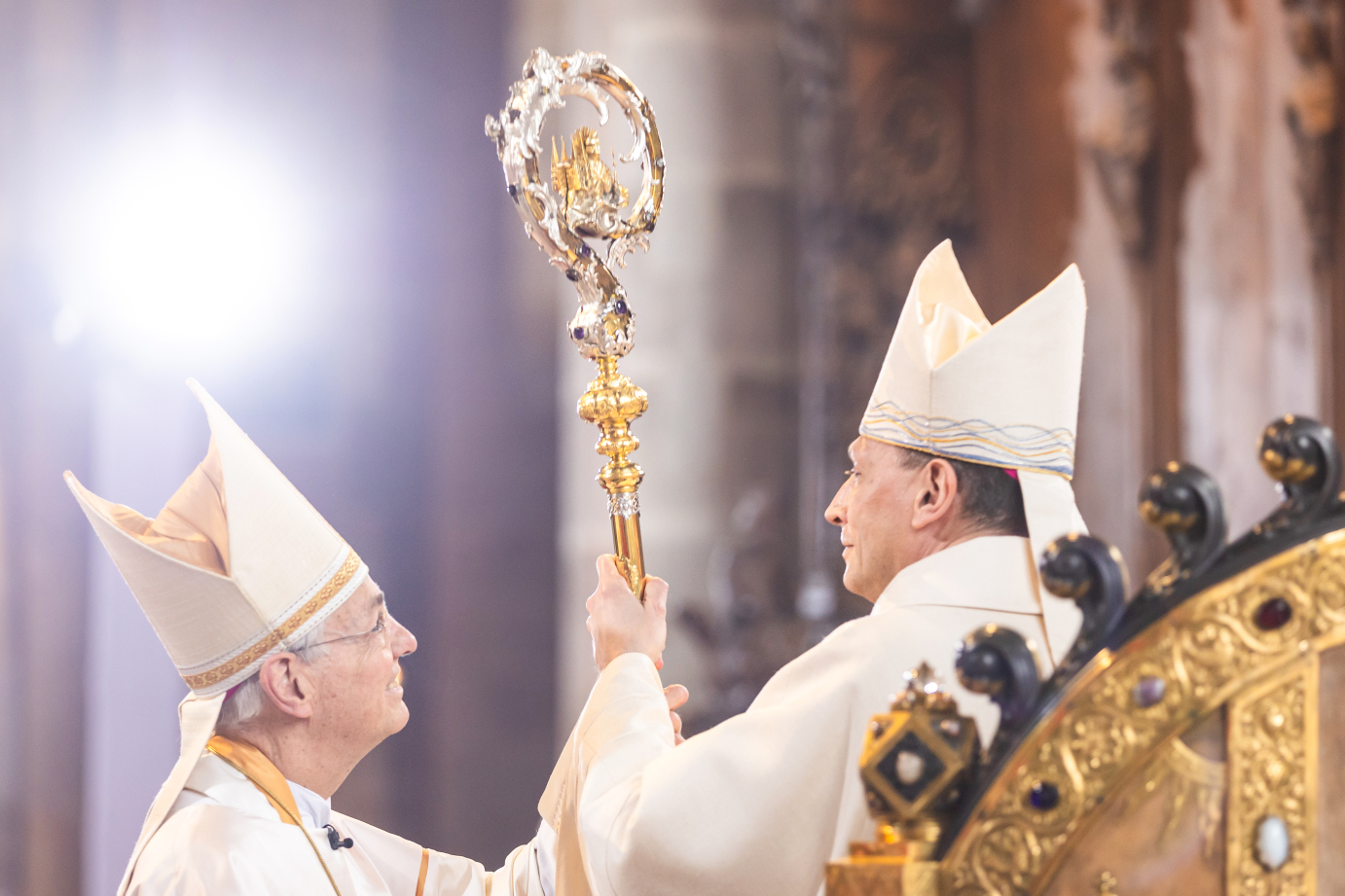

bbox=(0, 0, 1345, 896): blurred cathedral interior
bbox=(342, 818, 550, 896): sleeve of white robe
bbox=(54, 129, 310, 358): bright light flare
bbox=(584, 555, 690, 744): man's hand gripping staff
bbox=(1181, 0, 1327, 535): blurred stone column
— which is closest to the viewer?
bbox=(584, 555, 690, 744): man's hand gripping staff

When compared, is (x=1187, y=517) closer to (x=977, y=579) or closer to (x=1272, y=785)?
(x=1272, y=785)

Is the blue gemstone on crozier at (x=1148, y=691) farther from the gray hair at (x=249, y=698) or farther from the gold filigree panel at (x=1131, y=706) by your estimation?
the gray hair at (x=249, y=698)

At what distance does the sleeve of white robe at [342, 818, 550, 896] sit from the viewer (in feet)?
7.33

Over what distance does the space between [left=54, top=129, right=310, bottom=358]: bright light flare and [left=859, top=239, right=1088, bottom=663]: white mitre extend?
321cm

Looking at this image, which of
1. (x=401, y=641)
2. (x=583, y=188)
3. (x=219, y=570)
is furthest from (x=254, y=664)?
(x=583, y=188)

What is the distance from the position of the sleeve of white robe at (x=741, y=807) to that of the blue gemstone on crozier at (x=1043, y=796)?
2.62ft

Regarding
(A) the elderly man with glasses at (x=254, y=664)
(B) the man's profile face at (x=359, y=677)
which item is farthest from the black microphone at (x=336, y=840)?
(B) the man's profile face at (x=359, y=677)

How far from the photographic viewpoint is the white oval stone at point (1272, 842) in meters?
1.01

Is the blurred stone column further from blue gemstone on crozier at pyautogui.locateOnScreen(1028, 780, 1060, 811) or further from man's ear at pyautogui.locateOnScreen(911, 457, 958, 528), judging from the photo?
blue gemstone on crozier at pyautogui.locateOnScreen(1028, 780, 1060, 811)

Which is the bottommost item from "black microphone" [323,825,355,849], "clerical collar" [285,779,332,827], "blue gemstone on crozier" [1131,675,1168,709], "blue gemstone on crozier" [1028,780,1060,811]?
"black microphone" [323,825,355,849]

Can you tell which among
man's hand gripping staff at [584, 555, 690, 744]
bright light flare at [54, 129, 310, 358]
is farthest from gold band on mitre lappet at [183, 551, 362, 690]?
bright light flare at [54, 129, 310, 358]

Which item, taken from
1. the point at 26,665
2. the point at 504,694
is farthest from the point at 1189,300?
the point at 26,665

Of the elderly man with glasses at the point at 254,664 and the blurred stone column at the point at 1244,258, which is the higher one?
the blurred stone column at the point at 1244,258

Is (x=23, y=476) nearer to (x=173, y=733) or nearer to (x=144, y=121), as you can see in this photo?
(x=173, y=733)
